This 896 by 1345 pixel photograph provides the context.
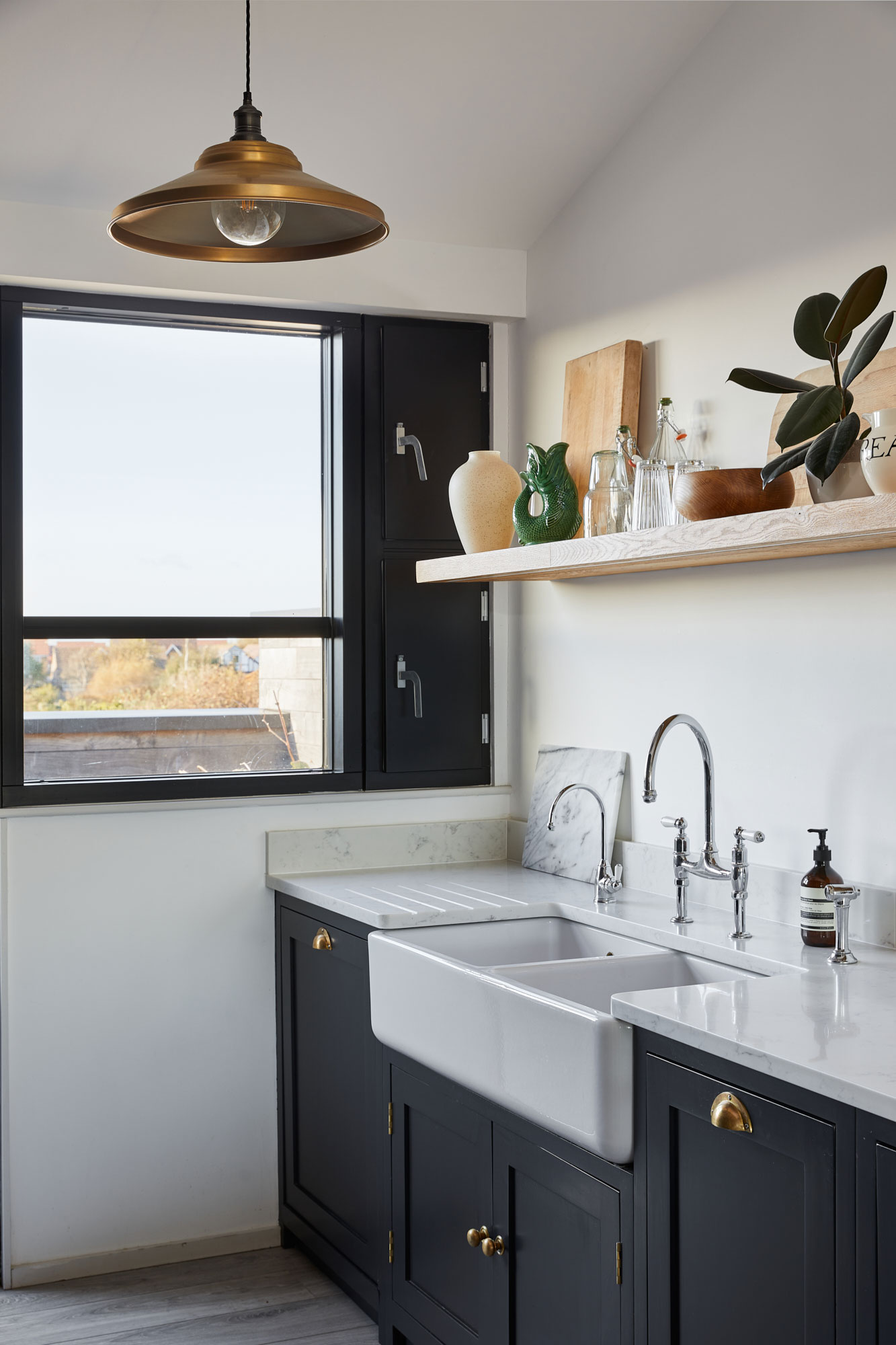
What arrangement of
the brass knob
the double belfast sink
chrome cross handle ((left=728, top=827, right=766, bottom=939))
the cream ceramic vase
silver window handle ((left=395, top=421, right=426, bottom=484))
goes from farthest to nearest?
silver window handle ((left=395, top=421, right=426, bottom=484)), the cream ceramic vase, chrome cross handle ((left=728, top=827, right=766, bottom=939)), the double belfast sink, the brass knob

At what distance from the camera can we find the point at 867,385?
7.30ft

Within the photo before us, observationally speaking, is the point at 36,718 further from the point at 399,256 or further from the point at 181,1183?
the point at 399,256

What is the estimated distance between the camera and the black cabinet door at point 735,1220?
5.08 ft

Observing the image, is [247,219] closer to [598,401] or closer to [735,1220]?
[598,401]

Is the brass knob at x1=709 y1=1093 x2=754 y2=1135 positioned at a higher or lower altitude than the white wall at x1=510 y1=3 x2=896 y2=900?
lower

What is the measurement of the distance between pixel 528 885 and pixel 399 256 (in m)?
1.66

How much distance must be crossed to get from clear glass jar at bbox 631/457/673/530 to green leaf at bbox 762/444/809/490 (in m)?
0.44

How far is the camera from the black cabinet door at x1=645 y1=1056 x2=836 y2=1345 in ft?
5.08

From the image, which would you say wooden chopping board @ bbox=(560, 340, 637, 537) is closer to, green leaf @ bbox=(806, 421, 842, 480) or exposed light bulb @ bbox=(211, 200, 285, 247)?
green leaf @ bbox=(806, 421, 842, 480)

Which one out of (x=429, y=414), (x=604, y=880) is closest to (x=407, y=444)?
(x=429, y=414)

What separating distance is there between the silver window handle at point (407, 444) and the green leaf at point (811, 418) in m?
1.54

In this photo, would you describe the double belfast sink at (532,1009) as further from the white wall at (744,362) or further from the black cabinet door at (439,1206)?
the white wall at (744,362)

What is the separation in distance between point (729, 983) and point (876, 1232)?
0.54m

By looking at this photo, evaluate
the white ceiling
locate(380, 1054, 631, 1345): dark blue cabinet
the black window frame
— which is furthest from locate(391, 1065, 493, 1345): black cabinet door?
the white ceiling
